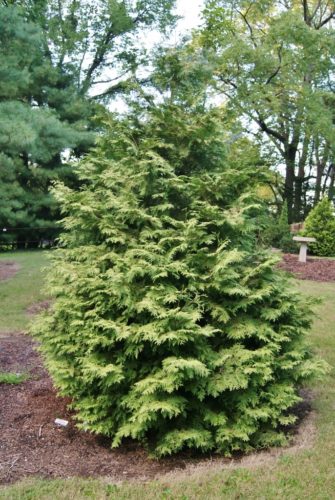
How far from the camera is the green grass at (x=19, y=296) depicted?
228 inches

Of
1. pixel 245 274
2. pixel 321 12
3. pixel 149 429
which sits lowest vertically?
pixel 149 429

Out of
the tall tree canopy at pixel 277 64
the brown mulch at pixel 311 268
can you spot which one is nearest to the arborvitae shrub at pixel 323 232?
the brown mulch at pixel 311 268

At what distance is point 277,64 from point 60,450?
601 inches

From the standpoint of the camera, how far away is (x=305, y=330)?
131 inches

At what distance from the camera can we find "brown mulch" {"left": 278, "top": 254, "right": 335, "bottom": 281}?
9398 mm

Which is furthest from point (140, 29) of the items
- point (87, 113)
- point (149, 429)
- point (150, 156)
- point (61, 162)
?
point (149, 429)

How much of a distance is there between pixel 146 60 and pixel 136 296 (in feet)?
54.1

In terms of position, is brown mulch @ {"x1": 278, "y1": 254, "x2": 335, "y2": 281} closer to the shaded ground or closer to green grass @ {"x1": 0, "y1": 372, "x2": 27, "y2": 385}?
the shaded ground

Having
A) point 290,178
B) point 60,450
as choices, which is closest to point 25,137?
point 60,450

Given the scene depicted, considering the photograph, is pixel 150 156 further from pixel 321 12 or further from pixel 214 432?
pixel 321 12

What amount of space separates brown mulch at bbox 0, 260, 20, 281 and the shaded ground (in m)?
5.58

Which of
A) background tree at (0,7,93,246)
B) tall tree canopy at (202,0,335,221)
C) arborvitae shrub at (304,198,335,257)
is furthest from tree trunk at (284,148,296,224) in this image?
background tree at (0,7,93,246)

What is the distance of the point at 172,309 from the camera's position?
9.17 ft

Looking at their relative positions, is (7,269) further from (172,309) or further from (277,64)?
(277,64)
